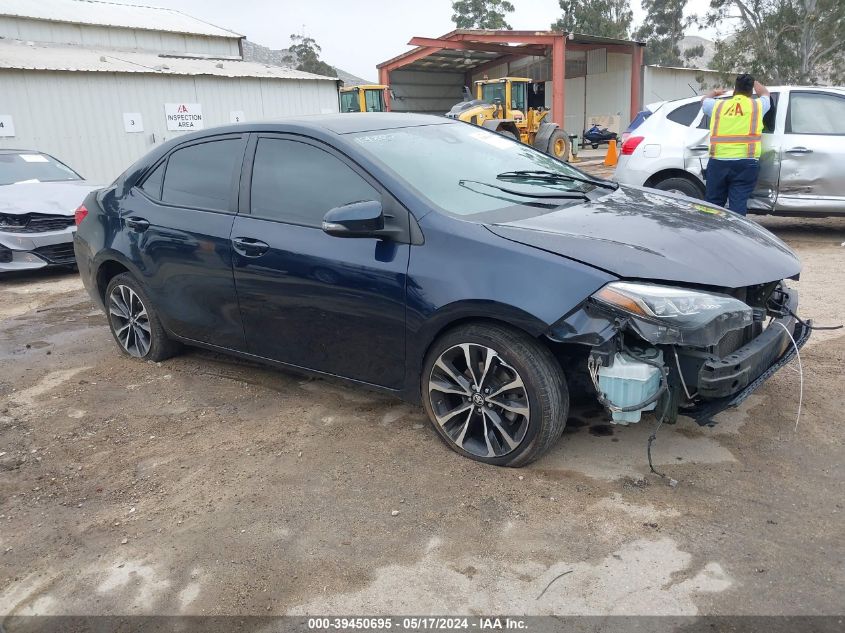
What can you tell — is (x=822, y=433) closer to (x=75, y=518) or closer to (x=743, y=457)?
(x=743, y=457)

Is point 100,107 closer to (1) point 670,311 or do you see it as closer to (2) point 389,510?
(2) point 389,510

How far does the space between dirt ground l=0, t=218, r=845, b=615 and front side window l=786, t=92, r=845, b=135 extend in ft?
13.8

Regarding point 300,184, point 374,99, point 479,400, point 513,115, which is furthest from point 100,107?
point 479,400

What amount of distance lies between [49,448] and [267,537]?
1665 mm

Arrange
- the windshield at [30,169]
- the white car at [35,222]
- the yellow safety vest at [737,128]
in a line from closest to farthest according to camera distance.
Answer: the yellow safety vest at [737,128]
the white car at [35,222]
the windshield at [30,169]

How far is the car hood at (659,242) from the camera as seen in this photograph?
117 inches

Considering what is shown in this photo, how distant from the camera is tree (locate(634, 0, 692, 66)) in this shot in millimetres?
64812

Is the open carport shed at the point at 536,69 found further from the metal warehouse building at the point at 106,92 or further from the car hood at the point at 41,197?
the car hood at the point at 41,197

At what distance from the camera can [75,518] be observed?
3113 mm

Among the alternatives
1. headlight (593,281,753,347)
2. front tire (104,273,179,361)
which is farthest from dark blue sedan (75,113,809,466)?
front tire (104,273,179,361)

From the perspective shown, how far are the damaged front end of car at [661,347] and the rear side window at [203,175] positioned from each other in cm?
225

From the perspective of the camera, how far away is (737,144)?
721cm

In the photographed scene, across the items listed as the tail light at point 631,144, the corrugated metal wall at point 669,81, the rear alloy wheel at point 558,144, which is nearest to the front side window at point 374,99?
the rear alloy wheel at point 558,144

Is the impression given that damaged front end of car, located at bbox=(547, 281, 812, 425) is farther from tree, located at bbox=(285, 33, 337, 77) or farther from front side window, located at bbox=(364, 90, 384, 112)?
tree, located at bbox=(285, 33, 337, 77)
